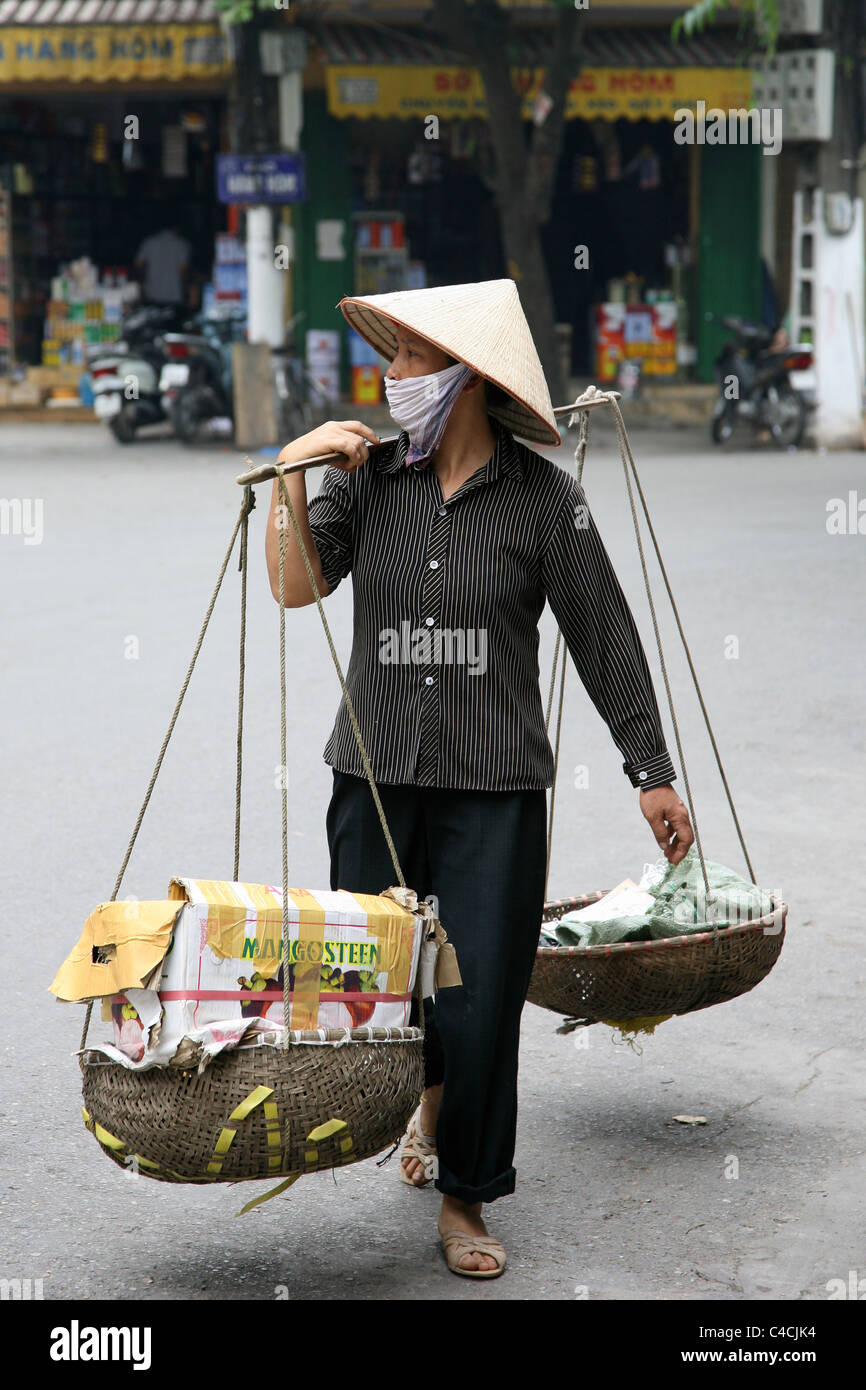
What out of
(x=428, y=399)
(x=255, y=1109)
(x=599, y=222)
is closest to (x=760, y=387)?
(x=599, y=222)

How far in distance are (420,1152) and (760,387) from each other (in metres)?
12.8

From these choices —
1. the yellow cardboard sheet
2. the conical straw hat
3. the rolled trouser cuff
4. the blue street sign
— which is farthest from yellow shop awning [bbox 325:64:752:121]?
the yellow cardboard sheet

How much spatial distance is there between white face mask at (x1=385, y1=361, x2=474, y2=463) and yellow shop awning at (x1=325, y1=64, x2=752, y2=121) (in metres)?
14.5

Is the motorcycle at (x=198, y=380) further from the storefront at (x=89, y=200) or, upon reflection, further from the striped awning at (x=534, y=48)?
the storefront at (x=89, y=200)

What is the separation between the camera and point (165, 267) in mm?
18656

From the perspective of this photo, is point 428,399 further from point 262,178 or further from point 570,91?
point 570,91

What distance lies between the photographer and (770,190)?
18375 millimetres

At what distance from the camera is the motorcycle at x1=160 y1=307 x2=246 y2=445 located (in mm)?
15398

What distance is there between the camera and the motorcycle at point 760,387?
15.0 metres

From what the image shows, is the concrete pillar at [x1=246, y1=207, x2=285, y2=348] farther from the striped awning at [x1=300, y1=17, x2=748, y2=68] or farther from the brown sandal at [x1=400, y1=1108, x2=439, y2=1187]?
the brown sandal at [x1=400, y1=1108, x2=439, y2=1187]

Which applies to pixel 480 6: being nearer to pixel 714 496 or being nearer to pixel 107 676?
pixel 714 496

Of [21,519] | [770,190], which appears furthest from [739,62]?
[21,519]

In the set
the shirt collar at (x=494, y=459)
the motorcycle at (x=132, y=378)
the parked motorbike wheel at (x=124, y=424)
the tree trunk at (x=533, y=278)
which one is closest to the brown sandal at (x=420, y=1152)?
the shirt collar at (x=494, y=459)
